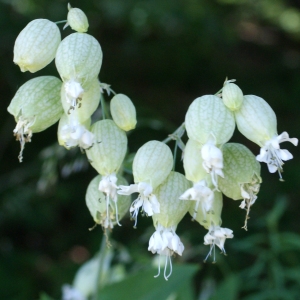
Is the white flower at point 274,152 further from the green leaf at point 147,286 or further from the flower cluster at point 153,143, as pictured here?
the green leaf at point 147,286

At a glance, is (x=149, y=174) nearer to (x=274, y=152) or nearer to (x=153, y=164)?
(x=153, y=164)

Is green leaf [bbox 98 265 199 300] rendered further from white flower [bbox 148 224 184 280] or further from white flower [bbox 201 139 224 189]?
white flower [bbox 201 139 224 189]

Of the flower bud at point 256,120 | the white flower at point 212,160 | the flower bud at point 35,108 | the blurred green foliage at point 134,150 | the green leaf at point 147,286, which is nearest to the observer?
the white flower at point 212,160

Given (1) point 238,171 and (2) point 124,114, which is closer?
(1) point 238,171

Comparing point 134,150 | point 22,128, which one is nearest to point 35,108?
point 22,128

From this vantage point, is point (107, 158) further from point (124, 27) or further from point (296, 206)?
point (124, 27)

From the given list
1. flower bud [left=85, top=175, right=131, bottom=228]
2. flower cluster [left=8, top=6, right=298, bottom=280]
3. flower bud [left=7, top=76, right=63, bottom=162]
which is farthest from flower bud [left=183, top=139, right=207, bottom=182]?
flower bud [left=7, top=76, right=63, bottom=162]

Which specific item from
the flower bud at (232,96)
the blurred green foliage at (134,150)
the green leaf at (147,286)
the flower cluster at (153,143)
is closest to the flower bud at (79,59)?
the flower cluster at (153,143)

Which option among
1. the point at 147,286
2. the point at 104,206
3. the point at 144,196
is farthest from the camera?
the point at 147,286
